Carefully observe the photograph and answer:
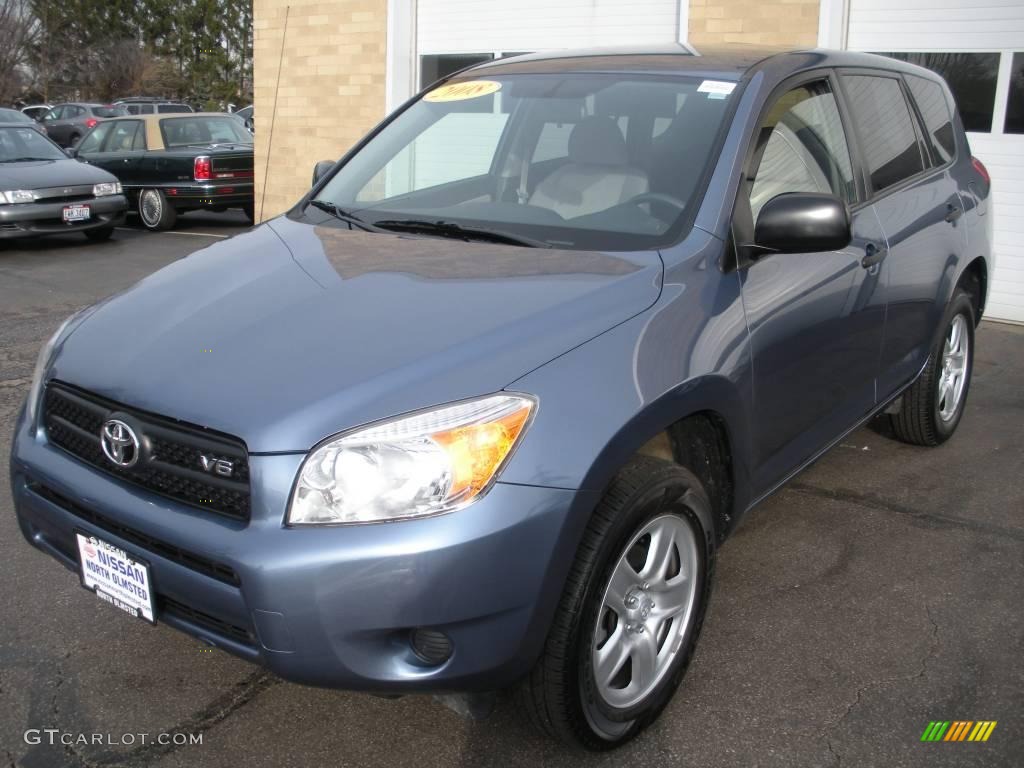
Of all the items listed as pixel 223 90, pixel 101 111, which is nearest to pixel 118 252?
pixel 101 111

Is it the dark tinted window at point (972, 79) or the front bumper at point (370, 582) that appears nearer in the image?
the front bumper at point (370, 582)

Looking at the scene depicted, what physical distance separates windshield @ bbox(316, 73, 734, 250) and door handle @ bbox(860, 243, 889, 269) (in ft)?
2.68

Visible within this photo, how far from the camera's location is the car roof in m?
3.48

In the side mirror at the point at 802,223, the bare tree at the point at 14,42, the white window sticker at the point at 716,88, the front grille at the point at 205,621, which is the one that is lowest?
the front grille at the point at 205,621

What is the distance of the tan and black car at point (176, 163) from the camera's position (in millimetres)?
13250

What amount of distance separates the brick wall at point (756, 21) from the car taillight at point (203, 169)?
21.7 feet

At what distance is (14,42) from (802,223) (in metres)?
46.1

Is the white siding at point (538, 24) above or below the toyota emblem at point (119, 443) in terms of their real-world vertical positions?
above

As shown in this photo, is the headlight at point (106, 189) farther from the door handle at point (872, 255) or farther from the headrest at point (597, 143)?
the door handle at point (872, 255)

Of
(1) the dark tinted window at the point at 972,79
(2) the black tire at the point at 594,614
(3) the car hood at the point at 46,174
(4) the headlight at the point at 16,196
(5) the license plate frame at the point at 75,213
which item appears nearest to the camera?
(2) the black tire at the point at 594,614

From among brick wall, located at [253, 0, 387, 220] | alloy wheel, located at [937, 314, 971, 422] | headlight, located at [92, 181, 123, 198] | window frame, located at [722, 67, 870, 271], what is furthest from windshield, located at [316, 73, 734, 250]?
headlight, located at [92, 181, 123, 198]

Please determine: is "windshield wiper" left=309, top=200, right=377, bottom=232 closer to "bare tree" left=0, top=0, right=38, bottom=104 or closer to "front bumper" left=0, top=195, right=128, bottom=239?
"front bumper" left=0, top=195, right=128, bottom=239

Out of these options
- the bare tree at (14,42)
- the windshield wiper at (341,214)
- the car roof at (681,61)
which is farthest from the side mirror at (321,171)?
the bare tree at (14,42)

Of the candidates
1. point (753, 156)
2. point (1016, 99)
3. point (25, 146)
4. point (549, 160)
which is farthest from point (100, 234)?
point (753, 156)
